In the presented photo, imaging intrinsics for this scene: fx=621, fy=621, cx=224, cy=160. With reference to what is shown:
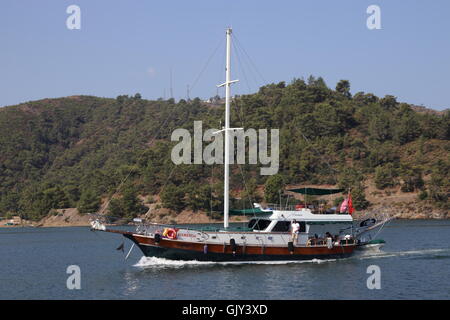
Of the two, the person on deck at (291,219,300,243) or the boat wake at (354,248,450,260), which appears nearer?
the person on deck at (291,219,300,243)

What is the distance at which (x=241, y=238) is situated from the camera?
41.1 metres

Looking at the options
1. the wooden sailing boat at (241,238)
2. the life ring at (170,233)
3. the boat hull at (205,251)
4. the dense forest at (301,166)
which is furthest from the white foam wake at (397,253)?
the dense forest at (301,166)

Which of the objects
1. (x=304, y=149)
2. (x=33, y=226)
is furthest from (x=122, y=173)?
(x=304, y=149)

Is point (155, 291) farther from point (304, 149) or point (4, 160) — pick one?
point (4, 160)

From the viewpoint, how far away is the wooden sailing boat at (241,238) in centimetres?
4056

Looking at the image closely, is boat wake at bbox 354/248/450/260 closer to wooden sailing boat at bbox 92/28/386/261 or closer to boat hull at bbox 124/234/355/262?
wooden sailing boat at bbox 92/28/386/261

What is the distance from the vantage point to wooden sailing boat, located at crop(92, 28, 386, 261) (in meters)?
40.6

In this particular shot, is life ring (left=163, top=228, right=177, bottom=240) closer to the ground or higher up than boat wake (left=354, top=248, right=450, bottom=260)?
higher up

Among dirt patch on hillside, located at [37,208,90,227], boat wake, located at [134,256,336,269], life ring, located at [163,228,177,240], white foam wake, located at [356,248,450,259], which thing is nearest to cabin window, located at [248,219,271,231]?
boat wake, located at [134,256,336,269]

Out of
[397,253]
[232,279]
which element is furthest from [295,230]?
[397,253]

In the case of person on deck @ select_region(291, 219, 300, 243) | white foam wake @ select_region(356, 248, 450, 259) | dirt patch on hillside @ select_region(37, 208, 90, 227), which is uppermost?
person on deck @ select_region(291, 219, 300, 243)

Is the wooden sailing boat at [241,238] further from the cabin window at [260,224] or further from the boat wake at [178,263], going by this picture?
the boat wake at [178,263]
